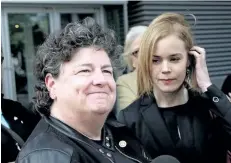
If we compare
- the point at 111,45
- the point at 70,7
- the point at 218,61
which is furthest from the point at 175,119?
Answer: the point at 218,61

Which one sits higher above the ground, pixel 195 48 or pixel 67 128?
pixel 195 48

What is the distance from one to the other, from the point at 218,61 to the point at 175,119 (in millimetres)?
4943

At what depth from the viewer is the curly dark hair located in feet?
4.63

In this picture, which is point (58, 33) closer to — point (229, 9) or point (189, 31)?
point (189, 31)

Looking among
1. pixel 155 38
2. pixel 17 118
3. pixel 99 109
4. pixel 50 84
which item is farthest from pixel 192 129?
pixel 17 118

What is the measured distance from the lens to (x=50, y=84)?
147 centimetres

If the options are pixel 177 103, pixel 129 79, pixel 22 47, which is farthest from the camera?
pixel 22 47

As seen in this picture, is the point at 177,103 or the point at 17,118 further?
the point at 17,118

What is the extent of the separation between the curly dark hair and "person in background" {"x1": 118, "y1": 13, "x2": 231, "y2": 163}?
275 millimetres

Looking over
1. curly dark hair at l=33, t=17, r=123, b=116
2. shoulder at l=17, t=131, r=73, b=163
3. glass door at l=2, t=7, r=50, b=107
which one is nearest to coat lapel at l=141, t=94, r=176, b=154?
curly dark hair at l=33, t=17, r=123, b=116

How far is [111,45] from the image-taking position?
5.02ft

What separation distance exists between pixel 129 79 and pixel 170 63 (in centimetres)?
87

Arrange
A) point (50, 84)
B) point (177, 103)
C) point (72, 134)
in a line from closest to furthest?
point (72, 134) → point (50, 84) → point (177, 103)

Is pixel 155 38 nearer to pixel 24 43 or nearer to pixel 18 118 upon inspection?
pixel 18 118
